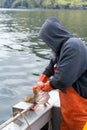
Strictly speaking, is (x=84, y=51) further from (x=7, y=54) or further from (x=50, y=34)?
(x=7, y=54)

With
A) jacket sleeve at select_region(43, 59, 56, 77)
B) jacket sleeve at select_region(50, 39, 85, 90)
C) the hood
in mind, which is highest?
the hood

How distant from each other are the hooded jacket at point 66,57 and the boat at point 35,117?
1.75 feet

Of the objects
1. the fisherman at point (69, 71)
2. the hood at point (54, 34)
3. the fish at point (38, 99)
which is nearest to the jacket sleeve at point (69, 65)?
the fisherman at point (69, 71)

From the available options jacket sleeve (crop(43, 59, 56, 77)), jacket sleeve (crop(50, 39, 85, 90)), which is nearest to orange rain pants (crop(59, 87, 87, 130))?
jacket sleeve (crop(50, 39, 85, 90))

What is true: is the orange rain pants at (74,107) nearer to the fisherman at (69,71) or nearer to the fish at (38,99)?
the fisherman at (69,71)

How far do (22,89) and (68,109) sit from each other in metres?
8.53

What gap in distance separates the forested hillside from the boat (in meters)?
169

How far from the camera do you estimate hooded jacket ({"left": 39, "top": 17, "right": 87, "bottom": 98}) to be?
503 centimetres

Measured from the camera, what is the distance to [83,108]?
5234 millimetres

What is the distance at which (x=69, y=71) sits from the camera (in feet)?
16.6

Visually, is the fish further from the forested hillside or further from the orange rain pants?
the forested hillside

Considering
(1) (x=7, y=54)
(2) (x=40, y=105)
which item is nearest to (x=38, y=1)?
(1) (x=7, y=54)

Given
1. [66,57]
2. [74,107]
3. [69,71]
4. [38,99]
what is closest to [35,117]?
[38,99]

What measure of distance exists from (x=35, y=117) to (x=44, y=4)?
598 feet
